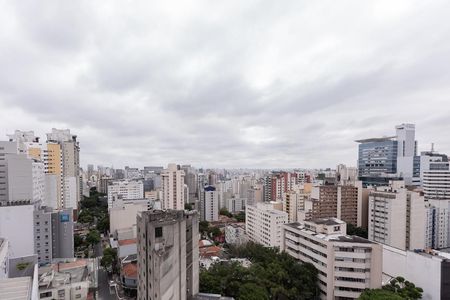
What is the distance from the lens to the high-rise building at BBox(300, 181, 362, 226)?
102ft

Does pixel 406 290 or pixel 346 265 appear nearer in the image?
pixel 406 290

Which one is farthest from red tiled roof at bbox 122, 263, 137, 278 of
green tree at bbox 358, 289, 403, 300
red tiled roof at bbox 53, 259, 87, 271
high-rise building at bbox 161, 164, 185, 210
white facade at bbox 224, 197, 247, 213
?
white facade at bbox 224, 197, 247, 213

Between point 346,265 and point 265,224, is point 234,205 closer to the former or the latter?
point 265,224

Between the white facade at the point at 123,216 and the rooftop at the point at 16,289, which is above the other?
the rooftop at the point at 16,289

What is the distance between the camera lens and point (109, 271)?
22.1m

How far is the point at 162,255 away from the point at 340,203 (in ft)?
88.9

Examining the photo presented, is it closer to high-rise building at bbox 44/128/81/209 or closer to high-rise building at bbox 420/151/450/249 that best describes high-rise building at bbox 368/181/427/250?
high-rise building at bbox 420/151/450/249

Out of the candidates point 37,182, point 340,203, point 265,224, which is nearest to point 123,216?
point 37,182

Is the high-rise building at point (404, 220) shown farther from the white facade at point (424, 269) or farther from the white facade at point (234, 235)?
the white facade at point (234, 235)

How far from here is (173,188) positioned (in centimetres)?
3834

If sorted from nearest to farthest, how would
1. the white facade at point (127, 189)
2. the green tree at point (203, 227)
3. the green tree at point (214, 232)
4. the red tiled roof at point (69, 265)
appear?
1. the red tiled roof at point (69, 265)
2. the green tree at point (214, 232)
3. the green tree at point (203, 227)
4. the white facade at point (127, 189)

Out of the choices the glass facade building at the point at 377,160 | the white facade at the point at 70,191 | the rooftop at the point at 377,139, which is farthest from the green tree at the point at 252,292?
the rooftop at the point at 377,139

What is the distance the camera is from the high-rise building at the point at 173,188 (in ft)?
125

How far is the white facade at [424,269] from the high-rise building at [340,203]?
13036 millimetres
